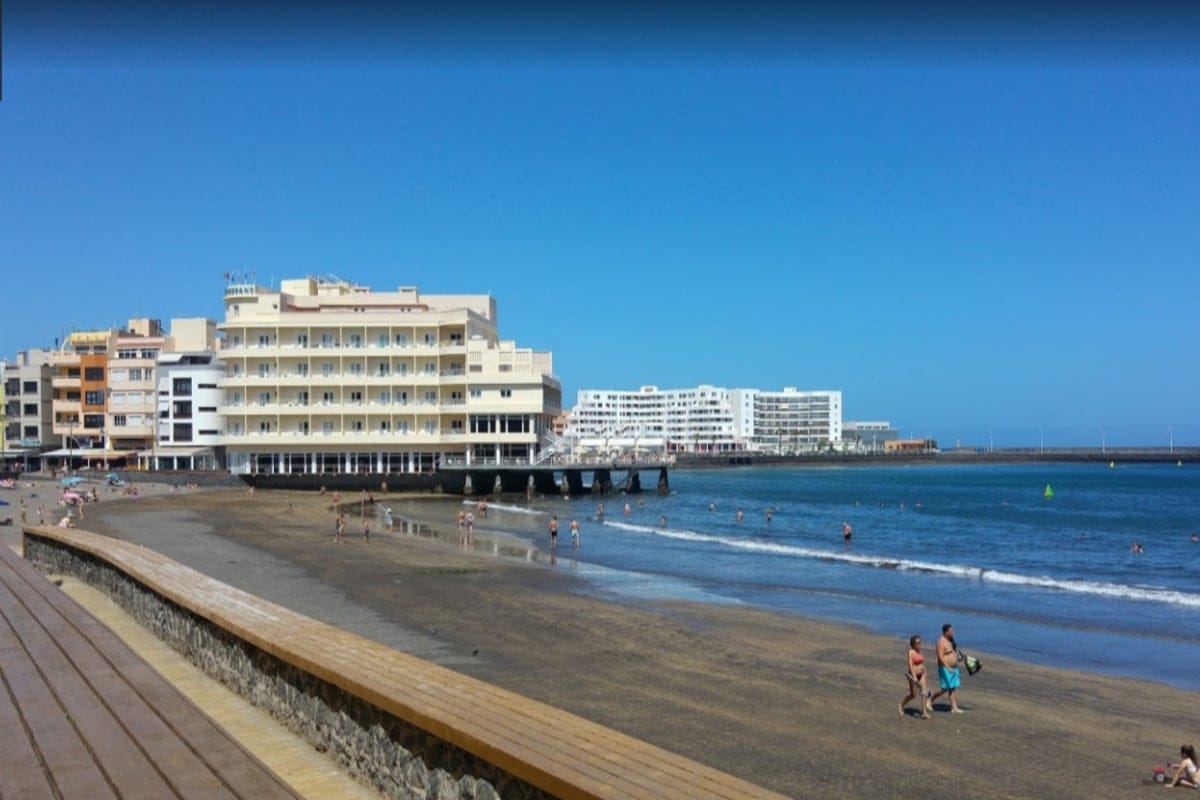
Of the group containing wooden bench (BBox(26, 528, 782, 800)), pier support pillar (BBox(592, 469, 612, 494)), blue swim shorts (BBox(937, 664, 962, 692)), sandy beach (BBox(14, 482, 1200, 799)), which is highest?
wooden bench (BBox(26, 528, 782, 800))

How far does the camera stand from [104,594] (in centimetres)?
1502

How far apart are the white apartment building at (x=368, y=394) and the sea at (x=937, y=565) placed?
26.7ft

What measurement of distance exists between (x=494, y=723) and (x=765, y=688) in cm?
1115

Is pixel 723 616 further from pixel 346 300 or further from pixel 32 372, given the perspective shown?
pixel 32 372

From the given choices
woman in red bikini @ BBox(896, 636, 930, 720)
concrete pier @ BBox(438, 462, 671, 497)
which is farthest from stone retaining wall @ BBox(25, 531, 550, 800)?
concrete pier @ BBox(438, 462, 671, 497)

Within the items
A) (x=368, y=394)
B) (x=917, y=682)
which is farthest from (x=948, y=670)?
(x=368, y=394)

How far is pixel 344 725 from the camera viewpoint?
729cm

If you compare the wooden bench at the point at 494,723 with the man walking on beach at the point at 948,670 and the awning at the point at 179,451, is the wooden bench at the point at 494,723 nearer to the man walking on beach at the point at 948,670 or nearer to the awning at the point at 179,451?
the man walking on beach at the point at 948,670

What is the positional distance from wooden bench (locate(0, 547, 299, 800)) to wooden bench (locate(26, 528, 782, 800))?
807 mm

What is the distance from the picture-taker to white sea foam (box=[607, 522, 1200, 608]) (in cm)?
3084

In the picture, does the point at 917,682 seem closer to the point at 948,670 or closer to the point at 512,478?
the point at 948,670

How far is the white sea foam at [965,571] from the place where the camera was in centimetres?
3084

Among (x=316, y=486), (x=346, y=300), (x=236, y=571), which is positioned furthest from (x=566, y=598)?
(x=346, y=300)

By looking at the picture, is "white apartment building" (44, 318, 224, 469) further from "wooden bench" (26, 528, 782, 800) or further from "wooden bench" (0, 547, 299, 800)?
"wooden bench" (26, 528, 782, 800)
